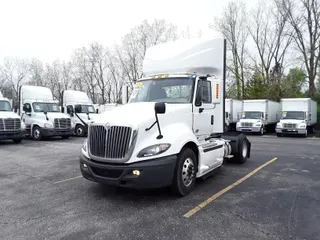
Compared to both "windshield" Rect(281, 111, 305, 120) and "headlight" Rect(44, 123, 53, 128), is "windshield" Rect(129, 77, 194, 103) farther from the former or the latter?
"windshield" Rect(281, 111, 305, 120)

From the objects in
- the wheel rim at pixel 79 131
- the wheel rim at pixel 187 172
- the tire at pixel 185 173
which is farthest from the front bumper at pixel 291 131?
the wheel rim at pixel 187 172

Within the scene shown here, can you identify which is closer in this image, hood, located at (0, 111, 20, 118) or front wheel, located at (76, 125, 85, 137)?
hood, located at (0, 111, 20, 118)

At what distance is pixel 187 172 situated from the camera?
508 centimetres

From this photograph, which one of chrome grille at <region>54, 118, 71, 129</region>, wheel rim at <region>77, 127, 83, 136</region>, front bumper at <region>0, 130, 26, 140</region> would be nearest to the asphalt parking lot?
front bumper at <region>0, 130, 26, 140</region>

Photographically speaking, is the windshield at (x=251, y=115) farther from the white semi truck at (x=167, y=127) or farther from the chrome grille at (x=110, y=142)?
the chrome grille at (x=110, y=142)

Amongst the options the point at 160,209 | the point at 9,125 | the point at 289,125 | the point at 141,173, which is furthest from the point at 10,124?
the point at 289,125

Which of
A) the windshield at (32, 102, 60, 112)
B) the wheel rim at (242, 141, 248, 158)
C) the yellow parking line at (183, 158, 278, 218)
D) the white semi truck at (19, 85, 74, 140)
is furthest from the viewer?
the windshield at (32, 102, 60, 112)

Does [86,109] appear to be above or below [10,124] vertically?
above

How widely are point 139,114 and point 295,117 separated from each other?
779 inches

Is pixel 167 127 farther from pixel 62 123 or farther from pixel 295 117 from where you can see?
pixel 295 117

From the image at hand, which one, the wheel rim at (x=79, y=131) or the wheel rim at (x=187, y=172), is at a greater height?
the wheel rim at (x=187, y=172)

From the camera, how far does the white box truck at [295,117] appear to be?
64.7 feet

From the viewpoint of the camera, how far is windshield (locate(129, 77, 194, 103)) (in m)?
5.58

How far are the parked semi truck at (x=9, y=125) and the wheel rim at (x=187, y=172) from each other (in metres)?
12.4
